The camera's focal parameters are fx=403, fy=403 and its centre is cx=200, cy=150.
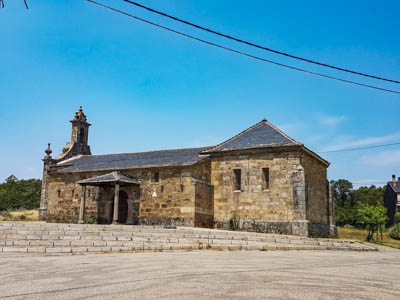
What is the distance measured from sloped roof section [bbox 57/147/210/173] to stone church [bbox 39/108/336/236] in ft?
0.33

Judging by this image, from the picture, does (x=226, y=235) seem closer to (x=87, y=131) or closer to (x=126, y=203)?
(x=126, y=203)

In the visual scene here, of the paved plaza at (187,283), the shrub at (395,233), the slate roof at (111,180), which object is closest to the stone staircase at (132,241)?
the paved plaza at (187,283)

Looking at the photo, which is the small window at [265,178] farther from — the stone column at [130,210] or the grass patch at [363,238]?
the stone column at [130,210]

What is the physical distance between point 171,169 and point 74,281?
18566mm

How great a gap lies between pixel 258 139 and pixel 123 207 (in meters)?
10.4

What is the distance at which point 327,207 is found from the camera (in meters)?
28.0

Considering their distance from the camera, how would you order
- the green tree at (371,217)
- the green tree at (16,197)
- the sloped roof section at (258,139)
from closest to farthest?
the sloped roof section at (258,139)
the green tree at (371,217)
the green tree at (16,197)

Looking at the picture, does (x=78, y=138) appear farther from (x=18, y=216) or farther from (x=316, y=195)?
(x=316, y=195)

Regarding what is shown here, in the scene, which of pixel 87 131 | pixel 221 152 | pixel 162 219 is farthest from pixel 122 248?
pixel 87 131

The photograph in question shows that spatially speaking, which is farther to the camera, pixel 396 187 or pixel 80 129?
pixel 396 187

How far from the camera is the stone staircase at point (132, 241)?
14.2 metres

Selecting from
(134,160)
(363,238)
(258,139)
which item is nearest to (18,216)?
(134,160)

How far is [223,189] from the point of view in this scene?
25.7 metres

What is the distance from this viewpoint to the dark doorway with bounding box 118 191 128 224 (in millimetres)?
27672
